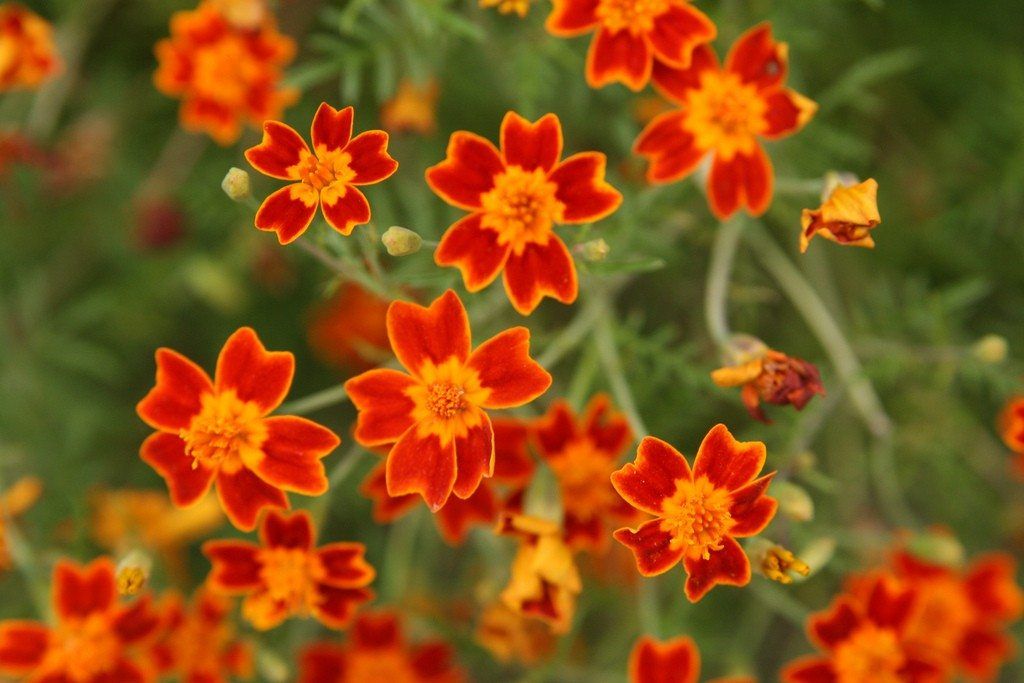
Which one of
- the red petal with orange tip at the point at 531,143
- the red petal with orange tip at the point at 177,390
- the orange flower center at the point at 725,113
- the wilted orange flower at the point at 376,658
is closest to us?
the red petal with orange tip at the point at 531,143

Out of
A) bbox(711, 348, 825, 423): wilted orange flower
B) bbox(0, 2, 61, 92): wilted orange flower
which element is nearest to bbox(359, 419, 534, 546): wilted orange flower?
bbox(711, 348, 825, 423): wilted orange flower

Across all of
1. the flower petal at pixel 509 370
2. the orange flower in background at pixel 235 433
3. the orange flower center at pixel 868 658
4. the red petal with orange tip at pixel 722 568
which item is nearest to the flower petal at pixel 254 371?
the orange flower in background at pixel 235 433

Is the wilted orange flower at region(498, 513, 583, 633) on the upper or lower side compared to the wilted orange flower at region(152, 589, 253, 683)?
upper

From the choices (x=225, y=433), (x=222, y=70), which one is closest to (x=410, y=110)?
(x=222, y=70)

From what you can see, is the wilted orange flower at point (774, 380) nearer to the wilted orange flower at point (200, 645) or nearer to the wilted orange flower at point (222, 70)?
the wilted orange flower at point (200, 645)

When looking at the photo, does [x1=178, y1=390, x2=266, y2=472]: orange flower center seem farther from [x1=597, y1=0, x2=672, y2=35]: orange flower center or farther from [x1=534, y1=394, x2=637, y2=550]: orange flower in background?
[x1=597, y1=0, x2=672, y2=35]: orange flower center

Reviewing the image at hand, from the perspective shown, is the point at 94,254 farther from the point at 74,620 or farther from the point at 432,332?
the point at 432,332
